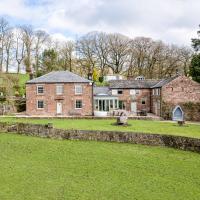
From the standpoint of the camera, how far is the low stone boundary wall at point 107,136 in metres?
23.8

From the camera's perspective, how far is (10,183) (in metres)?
15.7

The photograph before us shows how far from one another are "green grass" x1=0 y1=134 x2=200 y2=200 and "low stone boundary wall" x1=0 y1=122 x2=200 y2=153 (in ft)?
2.80

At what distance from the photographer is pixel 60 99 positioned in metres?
45.2

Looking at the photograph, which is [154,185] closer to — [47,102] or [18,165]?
[18,165]

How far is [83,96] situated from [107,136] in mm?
18320

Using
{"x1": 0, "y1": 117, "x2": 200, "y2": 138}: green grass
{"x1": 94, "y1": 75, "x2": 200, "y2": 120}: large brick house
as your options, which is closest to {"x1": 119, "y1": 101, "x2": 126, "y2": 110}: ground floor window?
{"x1": 94, "y1": 75, "x2": 200, "y2": 120}: large brick house

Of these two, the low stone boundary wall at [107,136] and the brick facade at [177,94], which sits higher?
the brick facade at [177,94]

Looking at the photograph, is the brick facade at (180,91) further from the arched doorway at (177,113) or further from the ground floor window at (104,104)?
the ground floor window at (104,104)

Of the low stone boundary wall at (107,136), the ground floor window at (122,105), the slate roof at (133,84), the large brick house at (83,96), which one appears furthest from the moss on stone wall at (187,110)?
the low stone boundary wall at (107,136)

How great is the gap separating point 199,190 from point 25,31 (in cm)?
6244

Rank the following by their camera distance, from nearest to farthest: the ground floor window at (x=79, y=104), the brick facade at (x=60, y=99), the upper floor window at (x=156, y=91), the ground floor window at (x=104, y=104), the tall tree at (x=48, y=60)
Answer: the brick facade at (x=60, y=99) < the ground floor window at (x=79, y=104) < the upper floor window at (x=156, y=91) < the ground floor window at (x=104, y=104) < the tall tree at (x=48, y=60)

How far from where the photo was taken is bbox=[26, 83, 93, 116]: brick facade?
148 feet

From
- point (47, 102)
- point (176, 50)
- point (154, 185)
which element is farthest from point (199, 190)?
point (176, 50)

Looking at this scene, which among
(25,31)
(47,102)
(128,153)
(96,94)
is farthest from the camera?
(25,31)
